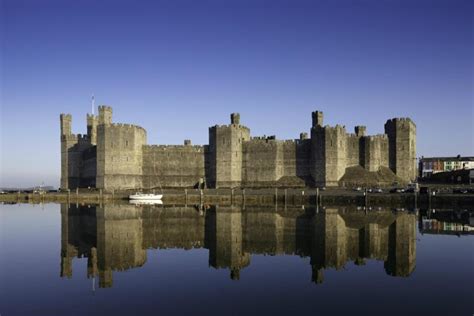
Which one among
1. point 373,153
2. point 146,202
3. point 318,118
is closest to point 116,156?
point 146,202

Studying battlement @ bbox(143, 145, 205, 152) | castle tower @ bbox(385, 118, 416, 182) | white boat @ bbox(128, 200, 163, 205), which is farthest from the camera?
battlement @ bbox(143, 145, 205, 152)

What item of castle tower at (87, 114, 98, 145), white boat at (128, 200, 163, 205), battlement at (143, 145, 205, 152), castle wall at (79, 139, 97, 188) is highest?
castle tower at (87, 114, 98, 145)

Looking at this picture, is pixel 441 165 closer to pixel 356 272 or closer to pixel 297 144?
pixel 297 144

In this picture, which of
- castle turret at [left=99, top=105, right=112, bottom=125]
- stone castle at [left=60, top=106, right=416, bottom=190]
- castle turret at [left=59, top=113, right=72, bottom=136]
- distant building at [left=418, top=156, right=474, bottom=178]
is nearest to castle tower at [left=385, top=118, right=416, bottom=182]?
stone castle at [left=60, top=106, right=416, bottom=190]

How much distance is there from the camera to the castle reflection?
57.6 ft

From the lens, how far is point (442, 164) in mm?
83125

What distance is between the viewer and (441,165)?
83.2m

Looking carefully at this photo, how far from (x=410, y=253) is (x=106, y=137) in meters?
41.2

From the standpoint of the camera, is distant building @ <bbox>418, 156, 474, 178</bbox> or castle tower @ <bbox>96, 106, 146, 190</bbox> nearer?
castle tower @ <bbox>96, 106, 146, 190</bbox>

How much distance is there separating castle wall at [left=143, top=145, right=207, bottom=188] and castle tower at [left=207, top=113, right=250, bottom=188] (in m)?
2.44

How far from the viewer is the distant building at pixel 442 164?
7994cm

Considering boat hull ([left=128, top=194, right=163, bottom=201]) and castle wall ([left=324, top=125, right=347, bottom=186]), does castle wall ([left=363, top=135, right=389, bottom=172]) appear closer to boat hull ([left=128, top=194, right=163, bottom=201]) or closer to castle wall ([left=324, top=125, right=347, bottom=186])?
castle wall ([left=324, top=125, right=347, bottom=186])

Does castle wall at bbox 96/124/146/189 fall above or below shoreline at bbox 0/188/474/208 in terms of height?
above

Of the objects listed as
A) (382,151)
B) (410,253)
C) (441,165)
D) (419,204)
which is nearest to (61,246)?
(410,253)
